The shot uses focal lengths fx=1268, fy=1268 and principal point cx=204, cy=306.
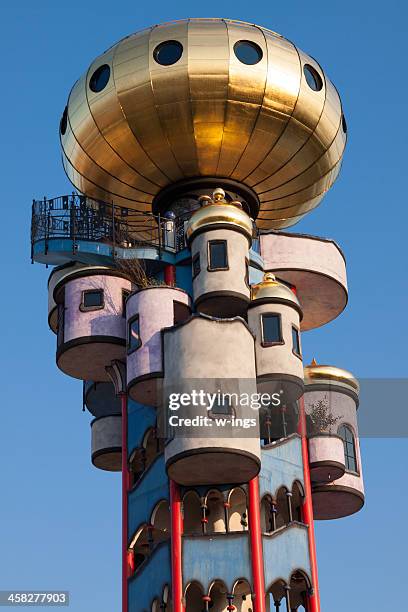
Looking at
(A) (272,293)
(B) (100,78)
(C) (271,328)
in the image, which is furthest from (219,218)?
(B) (100,78)

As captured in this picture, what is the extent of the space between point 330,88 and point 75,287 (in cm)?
730

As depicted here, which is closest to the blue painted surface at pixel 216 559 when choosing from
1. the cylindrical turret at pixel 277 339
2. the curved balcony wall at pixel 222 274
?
the cylindrical turret at pixel 277 339

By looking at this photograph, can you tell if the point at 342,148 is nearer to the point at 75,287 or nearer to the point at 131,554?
the point at 75,287

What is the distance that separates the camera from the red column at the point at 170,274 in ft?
82.6

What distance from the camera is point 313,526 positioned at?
77.4 feet

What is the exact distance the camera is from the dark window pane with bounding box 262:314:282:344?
23.9 metres

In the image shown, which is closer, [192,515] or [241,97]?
[192,515]

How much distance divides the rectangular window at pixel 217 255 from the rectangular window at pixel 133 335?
5.74 ft

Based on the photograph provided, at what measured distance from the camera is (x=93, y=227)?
85.0 ft

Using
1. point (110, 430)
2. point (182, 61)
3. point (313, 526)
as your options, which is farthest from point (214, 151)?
point (313, 526)

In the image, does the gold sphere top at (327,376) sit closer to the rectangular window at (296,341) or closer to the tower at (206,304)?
the tower at (206,304)

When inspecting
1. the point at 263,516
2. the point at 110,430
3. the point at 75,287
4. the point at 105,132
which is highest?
the point at 105,132

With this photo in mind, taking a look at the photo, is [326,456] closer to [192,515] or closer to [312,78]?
[192,515]

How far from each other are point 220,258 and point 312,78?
17.3ft
